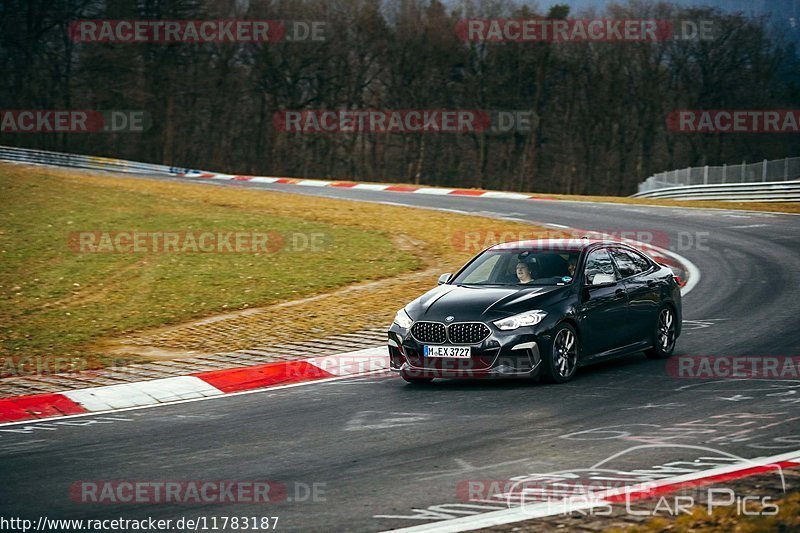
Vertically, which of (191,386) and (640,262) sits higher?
(640,262)

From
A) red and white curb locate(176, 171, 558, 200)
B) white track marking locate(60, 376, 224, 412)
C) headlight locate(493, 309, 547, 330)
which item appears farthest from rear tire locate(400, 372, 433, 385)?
red and white curb locate(176, 171, 558, 200)

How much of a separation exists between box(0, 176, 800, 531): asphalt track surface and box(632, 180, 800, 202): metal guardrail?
77.1 ft

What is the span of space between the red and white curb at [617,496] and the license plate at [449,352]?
12.5 ft

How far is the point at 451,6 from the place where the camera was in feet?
271

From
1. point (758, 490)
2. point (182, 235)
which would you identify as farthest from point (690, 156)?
point (758, 490)

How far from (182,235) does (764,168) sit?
2379 centimetres

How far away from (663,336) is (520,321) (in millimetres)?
2759

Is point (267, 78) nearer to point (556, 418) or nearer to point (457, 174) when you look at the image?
point (457, 174)

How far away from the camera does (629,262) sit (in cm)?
1290

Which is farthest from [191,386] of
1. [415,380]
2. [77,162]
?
[77,162]

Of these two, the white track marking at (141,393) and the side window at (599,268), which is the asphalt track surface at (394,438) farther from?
the side window at (599,268)

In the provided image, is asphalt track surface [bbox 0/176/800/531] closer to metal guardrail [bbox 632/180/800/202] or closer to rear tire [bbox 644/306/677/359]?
rear tire [bbox 644/306/677/359]

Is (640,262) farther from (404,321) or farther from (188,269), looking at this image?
(188,269)

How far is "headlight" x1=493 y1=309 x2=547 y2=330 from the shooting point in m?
10.9
